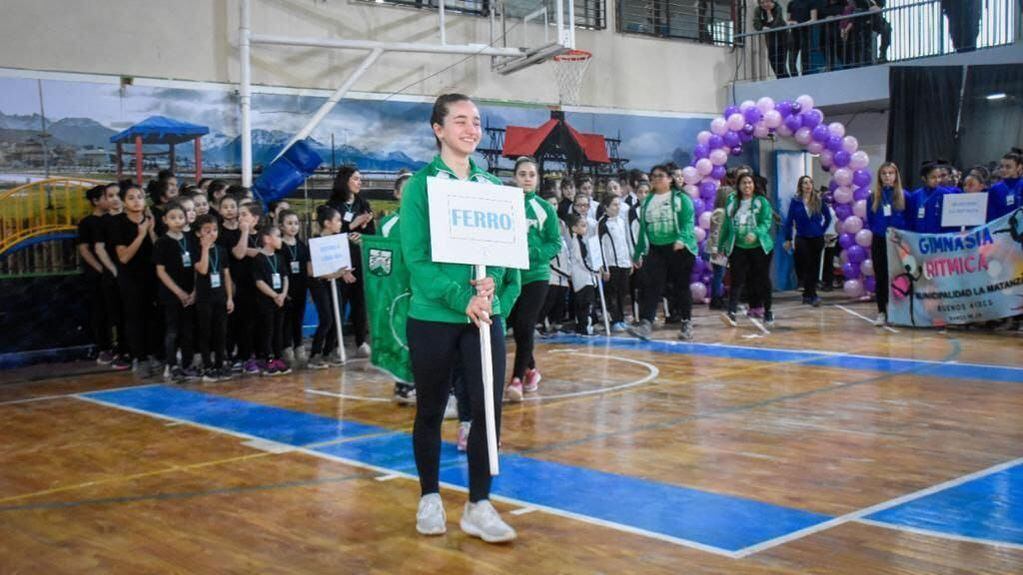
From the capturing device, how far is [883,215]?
11953 mm

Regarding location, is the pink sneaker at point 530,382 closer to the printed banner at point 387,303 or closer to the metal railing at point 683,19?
the printed banner at point 387,303

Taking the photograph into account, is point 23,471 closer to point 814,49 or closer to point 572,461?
point 572,461

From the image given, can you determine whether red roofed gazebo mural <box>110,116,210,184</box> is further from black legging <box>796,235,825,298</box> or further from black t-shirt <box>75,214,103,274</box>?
black legging <box>796,235,825,298</box>

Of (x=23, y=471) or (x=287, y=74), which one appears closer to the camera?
(x=23, y=471)

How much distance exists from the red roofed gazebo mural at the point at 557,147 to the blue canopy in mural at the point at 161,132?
4.24 meters

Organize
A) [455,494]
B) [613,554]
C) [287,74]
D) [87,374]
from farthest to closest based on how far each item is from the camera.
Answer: [287,74] < [87,374] < [455,494] < [613,554]

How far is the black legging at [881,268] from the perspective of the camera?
12.1 m

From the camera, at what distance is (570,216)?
1222cm

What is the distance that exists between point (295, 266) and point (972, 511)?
7306mm

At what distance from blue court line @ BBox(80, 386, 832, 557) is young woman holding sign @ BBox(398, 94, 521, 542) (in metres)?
0.62

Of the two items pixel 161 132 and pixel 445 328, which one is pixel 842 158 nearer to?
pixel 161 132

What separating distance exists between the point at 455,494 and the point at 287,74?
9547 mm

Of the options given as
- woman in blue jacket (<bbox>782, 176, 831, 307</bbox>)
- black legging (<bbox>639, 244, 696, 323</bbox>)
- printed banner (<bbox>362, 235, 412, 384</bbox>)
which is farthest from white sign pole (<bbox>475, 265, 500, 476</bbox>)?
woman in blue jacket (<bbox>782, 176, 831, 307</bbox>)

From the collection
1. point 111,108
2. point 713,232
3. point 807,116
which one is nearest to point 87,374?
point 111,108
